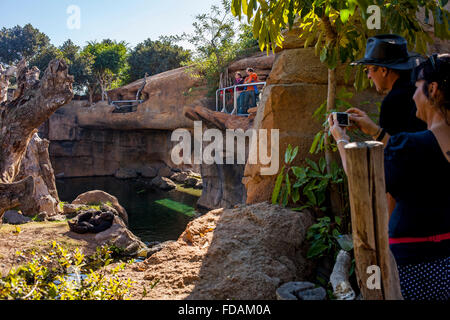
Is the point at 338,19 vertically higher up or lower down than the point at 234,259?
higher up

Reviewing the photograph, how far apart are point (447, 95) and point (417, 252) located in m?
0.69

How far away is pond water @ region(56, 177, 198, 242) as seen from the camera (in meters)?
13.7

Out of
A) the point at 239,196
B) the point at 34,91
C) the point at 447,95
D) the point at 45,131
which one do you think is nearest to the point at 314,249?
the point at 447,95

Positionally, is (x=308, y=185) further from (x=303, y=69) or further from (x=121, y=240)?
(x=121, y=240)

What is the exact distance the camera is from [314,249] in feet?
11.1

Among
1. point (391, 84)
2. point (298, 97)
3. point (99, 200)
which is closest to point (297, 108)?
point (298, 97)

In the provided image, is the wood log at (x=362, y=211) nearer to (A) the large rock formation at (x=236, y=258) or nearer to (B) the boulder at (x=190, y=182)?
(A) the large rock formation at (x=236, y=258)

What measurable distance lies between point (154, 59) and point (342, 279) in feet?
95.4

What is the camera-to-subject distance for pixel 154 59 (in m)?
29.6

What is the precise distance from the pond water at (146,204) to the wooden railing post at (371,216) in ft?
36.3

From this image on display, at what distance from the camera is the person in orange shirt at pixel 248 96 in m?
11.9

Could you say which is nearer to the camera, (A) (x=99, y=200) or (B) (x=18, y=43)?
(A) (x=99, y=200)

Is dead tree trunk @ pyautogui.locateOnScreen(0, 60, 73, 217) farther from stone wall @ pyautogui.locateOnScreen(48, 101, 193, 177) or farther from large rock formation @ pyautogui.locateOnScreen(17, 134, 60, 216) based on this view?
stone wall @ pyautogui.locateOnScreen(48, 101, 193, 177)

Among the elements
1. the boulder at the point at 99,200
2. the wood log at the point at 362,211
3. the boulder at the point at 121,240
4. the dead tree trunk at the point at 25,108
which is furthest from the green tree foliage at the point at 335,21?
the boulder at the point at 99,200
